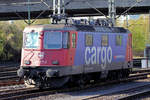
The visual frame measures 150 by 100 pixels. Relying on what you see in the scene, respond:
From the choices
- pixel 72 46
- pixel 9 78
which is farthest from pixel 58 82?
pixel 9 78

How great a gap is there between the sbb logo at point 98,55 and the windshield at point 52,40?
2055 millimetres

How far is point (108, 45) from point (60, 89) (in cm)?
427

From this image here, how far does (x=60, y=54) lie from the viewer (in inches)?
672

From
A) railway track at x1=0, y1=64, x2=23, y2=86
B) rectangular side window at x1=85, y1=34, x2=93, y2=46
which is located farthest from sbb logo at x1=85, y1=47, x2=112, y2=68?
railway track at x1=0, y1=64, x2=23, y2=86

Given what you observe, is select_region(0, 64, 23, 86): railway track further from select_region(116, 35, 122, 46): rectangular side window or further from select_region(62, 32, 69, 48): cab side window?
select_region(116, 35, 122, 46): rectangular side window

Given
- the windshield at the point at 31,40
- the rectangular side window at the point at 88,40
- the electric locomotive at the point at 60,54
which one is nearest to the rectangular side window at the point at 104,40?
the electric locomotive at the point at 60,54

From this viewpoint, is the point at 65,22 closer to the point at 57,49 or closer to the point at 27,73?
the point at 57,49

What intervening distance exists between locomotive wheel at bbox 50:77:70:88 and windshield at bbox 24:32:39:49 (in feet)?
5.54

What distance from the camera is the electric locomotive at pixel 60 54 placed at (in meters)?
17.1

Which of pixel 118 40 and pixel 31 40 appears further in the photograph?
pixel 118 40

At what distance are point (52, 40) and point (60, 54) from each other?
737mm

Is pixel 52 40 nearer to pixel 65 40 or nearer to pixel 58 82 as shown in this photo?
pixel 65 40

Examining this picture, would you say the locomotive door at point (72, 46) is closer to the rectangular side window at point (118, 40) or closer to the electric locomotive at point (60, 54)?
the electric locomotive at point (60, 54)

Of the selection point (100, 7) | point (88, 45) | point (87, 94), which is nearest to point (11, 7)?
point (100, 7)
